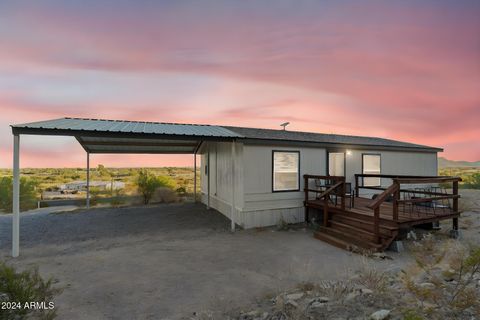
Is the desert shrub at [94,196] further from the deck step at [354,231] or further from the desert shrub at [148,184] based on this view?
the deck step at [354,231]

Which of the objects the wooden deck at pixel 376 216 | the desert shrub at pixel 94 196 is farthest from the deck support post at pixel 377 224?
the desert shrub at pixel 94 196

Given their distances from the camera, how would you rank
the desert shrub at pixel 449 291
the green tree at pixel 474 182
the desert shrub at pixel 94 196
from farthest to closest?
1. the green tree at pixel 474 182
2. the desert shrub at pixel 94 196
3. the desert shrub at pixel 449 291

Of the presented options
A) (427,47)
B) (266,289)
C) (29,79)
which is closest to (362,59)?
(427,47)

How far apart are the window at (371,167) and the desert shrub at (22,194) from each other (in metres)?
18.4

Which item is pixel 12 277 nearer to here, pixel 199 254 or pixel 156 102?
pixel 199 254

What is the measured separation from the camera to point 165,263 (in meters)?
5.32

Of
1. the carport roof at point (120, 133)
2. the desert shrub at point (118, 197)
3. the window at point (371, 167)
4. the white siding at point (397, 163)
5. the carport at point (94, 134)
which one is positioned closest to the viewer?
the carport at point (94, 134)

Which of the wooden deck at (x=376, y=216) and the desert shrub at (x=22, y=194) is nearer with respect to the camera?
the wooden deck at (x=376, y=216)

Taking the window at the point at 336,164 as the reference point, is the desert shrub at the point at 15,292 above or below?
below

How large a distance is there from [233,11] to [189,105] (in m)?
7.15

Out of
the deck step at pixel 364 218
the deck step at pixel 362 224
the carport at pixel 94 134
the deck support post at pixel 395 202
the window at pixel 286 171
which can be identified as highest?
the carport at pixel 94 134

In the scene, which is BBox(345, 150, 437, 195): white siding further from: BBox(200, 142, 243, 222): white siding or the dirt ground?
BBox(200, 142, 243, 222): white siding

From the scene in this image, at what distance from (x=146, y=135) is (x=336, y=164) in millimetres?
8244

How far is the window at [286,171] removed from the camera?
8734 millimetres
